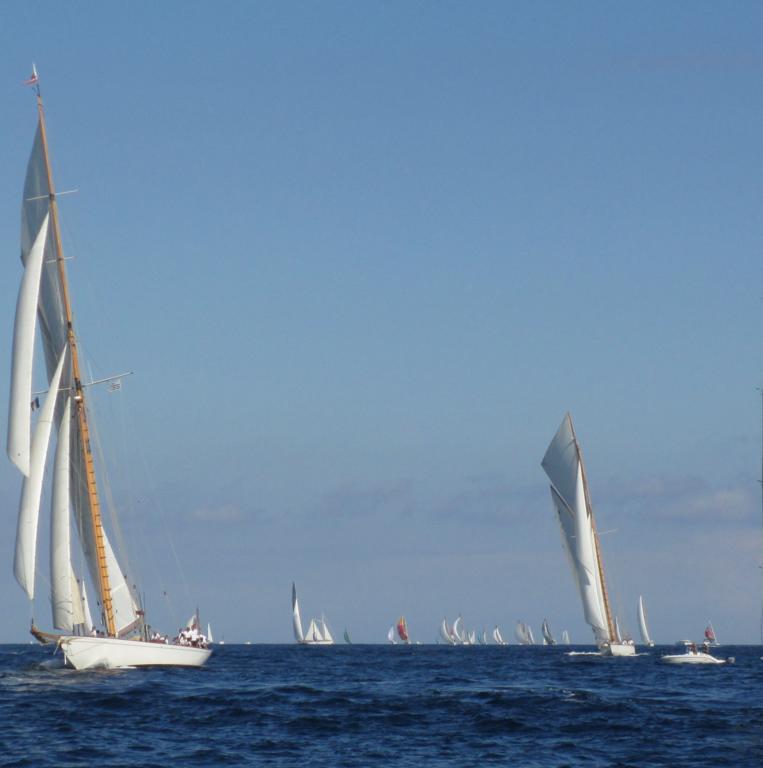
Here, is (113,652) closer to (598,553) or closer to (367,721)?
(367,721)

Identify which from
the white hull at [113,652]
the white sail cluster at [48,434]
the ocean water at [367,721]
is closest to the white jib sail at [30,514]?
the white sail cluster at [48,434]

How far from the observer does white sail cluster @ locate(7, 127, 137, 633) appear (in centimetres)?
6850

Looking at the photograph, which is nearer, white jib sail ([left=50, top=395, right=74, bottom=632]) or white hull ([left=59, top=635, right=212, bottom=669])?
white hull ([left=59, top=635, right=212, bottom=669])

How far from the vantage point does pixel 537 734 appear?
48.2m

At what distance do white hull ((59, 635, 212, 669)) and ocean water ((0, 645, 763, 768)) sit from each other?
0.69 metres

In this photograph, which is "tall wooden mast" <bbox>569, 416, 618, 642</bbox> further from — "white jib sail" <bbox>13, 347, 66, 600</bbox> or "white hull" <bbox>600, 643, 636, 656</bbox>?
"white jib sail" <bbox>13, 347, 66, 600</bbox>

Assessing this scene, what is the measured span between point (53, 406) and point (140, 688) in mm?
16422

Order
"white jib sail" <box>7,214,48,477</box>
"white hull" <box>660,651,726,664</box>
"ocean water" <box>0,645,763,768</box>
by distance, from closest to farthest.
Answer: "ocean water" <box>0,645,763,768</box>
"white jib sail" <box>7,214,48,477</box>
"white hull" <box>660,651,726,664</box>

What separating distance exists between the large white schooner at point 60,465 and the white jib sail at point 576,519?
46917 millimetres

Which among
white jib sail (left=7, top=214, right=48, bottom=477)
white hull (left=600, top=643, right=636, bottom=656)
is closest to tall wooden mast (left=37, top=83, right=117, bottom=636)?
white jib sail (left=7, top=214, right=48, bottom=477)

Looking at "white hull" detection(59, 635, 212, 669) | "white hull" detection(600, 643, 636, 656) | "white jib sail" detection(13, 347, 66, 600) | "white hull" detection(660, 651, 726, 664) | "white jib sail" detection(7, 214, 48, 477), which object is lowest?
"white hull" detection(59, 635, 212, 669)

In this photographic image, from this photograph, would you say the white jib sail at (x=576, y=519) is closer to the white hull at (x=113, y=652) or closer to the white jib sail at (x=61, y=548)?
the white hull at (x=113, y=652)

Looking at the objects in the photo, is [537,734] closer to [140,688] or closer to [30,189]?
[140,688]

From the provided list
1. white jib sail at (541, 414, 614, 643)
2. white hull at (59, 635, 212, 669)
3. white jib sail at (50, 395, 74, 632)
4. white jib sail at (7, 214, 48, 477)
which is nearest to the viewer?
white jib sail at (7, 214, 48, 477)
